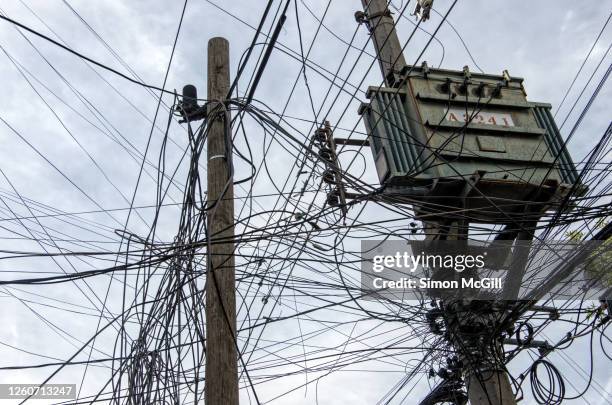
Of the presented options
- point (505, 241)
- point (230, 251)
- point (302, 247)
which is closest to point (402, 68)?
point (505, 241)

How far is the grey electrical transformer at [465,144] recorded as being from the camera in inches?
264

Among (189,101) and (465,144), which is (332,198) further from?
(189,101)

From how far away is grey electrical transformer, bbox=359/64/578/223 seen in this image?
6.71 m

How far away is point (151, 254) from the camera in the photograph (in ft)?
15.7

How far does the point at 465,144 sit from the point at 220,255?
3.82 m

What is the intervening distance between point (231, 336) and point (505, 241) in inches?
169

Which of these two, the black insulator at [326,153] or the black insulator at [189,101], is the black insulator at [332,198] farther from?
the black insulator at [189,101]

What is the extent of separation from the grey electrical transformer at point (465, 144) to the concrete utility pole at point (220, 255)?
2.07 m

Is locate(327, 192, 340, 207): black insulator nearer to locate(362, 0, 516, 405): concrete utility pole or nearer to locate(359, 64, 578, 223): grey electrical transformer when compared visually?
locate(359, 64, 578, 223): grey electrical transformer

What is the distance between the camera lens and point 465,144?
6898mm

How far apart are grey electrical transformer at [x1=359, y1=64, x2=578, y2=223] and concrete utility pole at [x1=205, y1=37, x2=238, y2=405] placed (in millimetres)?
2068

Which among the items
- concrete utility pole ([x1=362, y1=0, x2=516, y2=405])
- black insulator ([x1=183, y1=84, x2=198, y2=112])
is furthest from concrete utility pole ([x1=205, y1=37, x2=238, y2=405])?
concrete utility pole ([x1=362, y1=0, x2=516, y2=405])

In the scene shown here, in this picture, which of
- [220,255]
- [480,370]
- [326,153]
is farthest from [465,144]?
[220,255]

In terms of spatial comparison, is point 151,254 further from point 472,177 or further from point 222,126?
point 472,177
